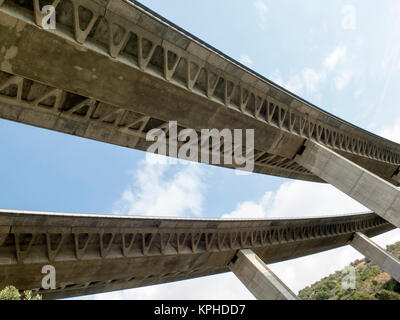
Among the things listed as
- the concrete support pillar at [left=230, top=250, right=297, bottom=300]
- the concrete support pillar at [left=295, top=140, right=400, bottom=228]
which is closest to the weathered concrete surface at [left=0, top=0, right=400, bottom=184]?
the concrete support pillar at [left=295, top=140, right=400, bottom=228]

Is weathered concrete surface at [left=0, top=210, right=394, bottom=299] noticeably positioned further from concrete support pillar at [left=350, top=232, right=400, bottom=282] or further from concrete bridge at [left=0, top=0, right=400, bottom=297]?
concrete support pillar at [left=350, top=232, right=400, bottom=282]

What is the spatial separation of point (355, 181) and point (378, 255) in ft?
75.3

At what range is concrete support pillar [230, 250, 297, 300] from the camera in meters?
18.0

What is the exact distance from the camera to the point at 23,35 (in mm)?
8000

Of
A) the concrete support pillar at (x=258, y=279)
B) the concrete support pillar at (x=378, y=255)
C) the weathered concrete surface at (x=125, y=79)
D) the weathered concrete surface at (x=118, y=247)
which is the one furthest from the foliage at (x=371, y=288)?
the weathered concrete surface at (x=125, y=79)

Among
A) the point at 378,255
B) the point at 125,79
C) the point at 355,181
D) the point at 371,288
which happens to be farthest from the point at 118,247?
the point at 371,288

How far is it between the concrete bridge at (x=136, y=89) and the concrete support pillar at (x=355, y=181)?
0.05 metres

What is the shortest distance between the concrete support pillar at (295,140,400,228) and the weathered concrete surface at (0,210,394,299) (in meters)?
7.15

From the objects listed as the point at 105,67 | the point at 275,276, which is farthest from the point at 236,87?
the point at 275,276

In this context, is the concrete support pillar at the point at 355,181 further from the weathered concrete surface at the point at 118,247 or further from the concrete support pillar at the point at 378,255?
the concrete support pillar at the point at 378,255

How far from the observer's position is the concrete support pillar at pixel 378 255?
96.5 ft

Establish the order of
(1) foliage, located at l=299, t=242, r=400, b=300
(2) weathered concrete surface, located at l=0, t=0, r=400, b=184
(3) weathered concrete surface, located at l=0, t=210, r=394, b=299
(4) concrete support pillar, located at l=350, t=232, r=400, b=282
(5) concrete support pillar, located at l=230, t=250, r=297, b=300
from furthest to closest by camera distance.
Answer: (1) foliage, located at l=299, t=242, r=400, b=300, (4) concrete support pillar, located at l=350, t=232, r=400, b=282, (5) concrete support pillar, located at l=230, t=250, r=297, b=300, (3) weathered concrete surface, located at l=0, t=210, r=394, b=299, (2) weathered concrete surface, located at l=0, t=0, r=400, b=184

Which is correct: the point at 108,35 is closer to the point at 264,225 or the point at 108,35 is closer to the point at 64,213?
the point at 64,213

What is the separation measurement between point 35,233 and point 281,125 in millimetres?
12712
